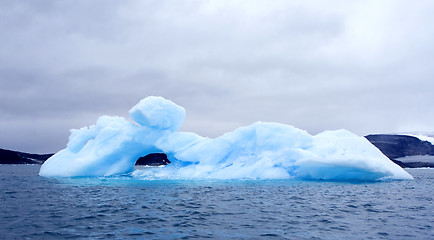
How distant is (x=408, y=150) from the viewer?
71.6m

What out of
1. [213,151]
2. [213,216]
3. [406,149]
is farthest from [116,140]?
[406,149]

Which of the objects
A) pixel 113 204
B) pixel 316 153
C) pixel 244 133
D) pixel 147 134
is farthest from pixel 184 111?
pixel 113 204

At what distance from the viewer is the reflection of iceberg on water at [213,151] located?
22094mm

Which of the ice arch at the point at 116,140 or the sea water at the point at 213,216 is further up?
the ice arch at the point at 116,140

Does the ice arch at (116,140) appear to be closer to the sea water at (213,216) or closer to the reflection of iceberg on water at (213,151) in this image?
the reflection of iceberg on water at (213,151)

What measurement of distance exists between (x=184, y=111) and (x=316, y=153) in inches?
387

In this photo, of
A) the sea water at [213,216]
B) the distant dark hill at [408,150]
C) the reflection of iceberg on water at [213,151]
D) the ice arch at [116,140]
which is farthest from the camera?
the distant dark hill at [408,150]

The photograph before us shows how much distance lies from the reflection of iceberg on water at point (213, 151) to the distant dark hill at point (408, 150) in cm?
5327

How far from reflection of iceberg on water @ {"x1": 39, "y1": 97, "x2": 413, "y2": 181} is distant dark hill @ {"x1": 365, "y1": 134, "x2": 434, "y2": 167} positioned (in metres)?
53.3

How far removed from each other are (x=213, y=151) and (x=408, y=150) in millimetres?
62551

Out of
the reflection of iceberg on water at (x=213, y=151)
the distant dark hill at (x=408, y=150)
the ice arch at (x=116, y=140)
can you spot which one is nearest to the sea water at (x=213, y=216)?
the reflection of iceberg on water at (x=213, y=151)

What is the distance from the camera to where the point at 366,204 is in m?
11.9

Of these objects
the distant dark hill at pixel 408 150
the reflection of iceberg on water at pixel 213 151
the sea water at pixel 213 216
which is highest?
the distant dark hill at pixel 408 150

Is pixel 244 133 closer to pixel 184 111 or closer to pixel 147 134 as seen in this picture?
pixel 184 111
